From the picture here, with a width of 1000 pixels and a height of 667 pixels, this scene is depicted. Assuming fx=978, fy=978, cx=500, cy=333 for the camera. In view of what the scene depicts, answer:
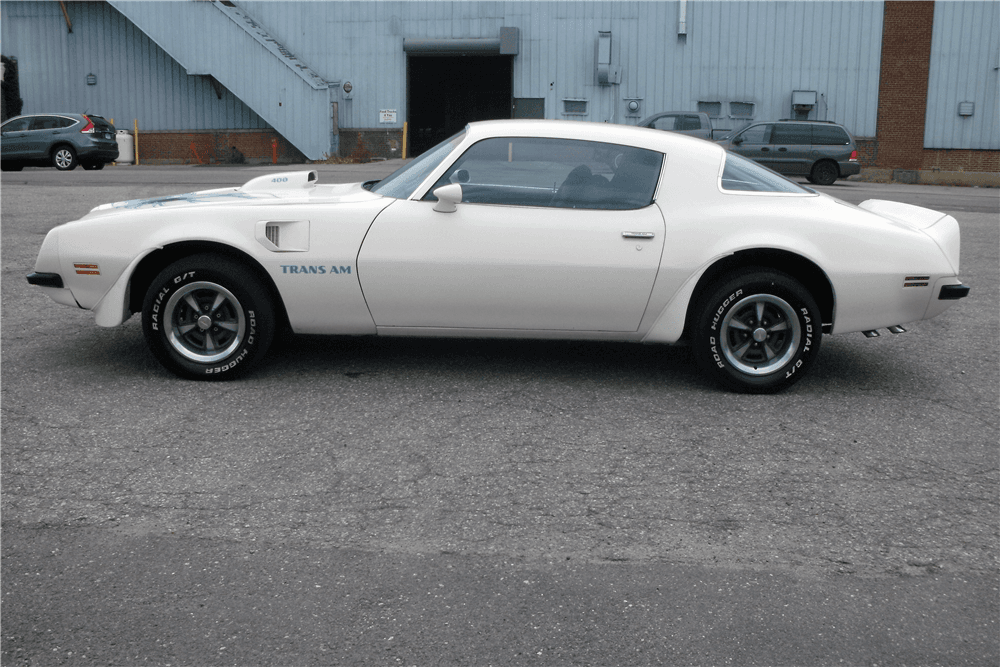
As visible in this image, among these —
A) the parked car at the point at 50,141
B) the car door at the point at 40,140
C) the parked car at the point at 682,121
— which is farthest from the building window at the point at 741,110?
the car door at the point at 40,140

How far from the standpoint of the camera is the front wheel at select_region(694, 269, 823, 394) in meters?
4.78

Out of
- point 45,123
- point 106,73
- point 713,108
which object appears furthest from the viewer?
point 106,73

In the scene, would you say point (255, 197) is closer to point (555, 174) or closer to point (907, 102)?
point (555, 174)

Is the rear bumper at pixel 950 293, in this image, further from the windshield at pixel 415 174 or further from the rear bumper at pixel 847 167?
the rear bumper at pixel 847 167

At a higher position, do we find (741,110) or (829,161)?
(741,110)

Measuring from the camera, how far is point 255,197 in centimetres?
511

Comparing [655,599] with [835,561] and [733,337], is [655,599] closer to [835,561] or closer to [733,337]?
[835,561]

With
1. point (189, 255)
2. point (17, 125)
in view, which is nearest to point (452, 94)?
point (17, 125)

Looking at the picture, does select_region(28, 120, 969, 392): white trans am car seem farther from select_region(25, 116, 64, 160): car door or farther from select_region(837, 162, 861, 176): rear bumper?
select_region(25, 116, 64, 160): car door

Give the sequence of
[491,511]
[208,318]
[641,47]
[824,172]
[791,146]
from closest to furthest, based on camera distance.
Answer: [491,511], [208,318], [791,146], [824,172], [641,47]

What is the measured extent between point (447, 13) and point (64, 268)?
90.4 ft

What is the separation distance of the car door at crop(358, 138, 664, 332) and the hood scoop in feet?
3.56

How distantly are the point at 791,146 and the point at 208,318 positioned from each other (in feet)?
66.0


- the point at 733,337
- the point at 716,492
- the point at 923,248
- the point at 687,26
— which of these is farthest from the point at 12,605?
the point at 687,26
